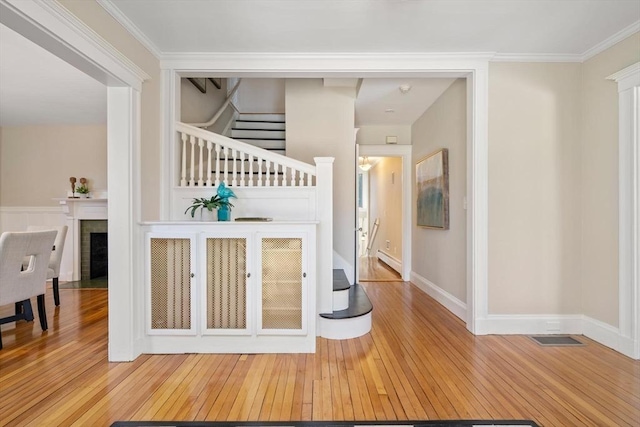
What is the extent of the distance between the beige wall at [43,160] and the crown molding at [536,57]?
609 cm

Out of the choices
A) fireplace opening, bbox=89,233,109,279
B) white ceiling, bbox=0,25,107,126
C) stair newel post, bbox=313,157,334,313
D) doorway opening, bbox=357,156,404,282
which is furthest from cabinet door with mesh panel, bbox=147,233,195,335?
fireplace opening, bbox=89,233,109,279

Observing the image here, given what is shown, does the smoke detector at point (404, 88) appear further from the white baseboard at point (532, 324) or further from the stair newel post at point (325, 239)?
the white baseboard at point (532, 324)

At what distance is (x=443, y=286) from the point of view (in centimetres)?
396

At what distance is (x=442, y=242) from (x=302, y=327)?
2.22m

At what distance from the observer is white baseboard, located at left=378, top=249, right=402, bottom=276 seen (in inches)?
235

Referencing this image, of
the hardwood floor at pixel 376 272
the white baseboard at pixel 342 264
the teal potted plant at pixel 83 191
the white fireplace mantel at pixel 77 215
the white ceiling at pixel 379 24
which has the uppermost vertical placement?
the white ceiling at pixel 379 24

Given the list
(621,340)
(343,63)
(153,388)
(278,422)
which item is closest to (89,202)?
(153,388)

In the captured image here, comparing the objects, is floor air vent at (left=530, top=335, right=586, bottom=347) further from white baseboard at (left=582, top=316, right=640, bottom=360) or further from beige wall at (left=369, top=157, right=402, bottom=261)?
beige wall at (left=369, top=157, right=402, bottom=261)

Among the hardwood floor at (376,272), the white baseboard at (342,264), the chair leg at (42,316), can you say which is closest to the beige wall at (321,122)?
the white baseboard at (342,264)

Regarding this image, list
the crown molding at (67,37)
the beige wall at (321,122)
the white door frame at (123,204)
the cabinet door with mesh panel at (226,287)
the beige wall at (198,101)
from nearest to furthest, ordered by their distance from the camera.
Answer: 1. the crown molding at (67,37)
2. the white door frame at (123,204)
3. the cabinet door with mesh panel at (226,287)
4. the beige wall at (198,101)
5. the beige wall at (321,122)

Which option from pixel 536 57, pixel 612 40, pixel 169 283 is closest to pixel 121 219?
pixel 169 283

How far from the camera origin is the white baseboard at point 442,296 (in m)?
3.42

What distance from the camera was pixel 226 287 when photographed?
2627 mm

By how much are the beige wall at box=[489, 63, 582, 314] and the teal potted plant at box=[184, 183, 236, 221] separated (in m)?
2.42
